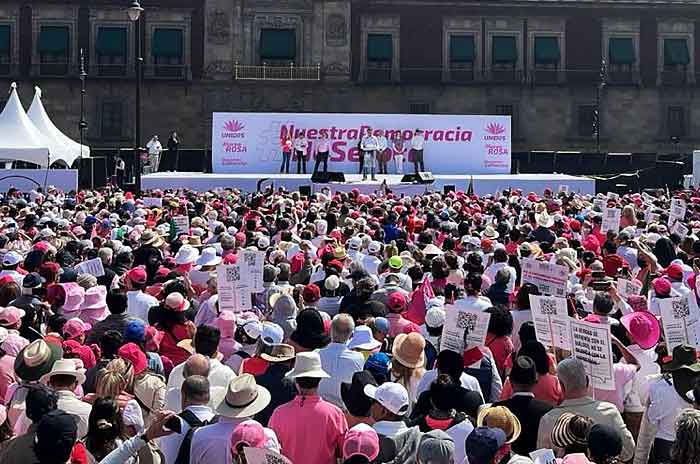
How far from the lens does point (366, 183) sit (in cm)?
3544

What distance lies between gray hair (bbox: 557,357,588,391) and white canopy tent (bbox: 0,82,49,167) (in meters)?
30.7

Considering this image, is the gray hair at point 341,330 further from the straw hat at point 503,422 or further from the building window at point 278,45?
the building window at point 278,45

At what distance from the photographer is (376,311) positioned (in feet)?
34.9

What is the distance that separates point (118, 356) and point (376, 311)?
3.08m

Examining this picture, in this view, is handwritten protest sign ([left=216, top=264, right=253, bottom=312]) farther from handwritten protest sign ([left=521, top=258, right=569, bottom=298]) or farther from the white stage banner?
the white stage banner

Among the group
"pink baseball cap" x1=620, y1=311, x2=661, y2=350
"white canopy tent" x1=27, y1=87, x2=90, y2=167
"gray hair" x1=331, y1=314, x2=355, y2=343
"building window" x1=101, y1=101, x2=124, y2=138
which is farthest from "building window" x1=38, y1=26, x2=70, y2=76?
"pink baseball cap" x1=620, y1=311, x2=661, y2=350

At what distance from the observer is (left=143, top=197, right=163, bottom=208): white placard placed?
2506 cm

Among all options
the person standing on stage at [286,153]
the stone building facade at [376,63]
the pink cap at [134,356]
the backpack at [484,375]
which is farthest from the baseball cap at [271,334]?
the stone building facade at [376,63]

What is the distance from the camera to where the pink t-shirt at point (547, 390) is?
26.5 ft

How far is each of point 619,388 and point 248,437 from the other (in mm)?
3604

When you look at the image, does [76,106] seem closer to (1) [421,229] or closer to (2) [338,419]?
(1) [421,229]

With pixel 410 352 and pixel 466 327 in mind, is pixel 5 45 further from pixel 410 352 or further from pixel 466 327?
pixel 410 352

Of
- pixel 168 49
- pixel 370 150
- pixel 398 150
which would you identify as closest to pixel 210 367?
pixel 370 150

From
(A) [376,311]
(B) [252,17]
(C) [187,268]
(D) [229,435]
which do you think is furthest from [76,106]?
(D) [229,435]
